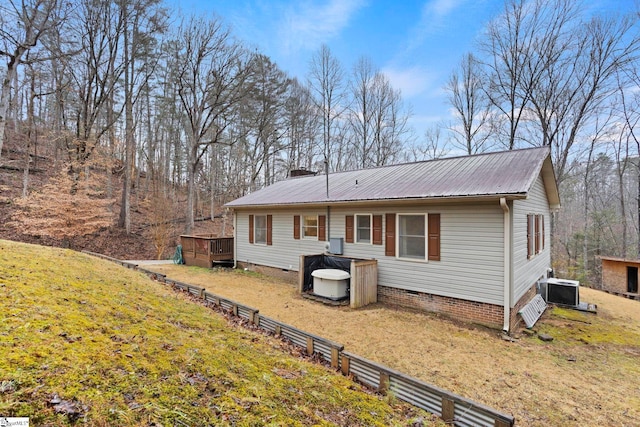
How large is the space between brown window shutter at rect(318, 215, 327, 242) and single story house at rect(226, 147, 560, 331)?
0.03 metres

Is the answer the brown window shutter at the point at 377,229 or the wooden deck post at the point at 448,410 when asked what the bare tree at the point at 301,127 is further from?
the wooden deck post at the point at 448,410

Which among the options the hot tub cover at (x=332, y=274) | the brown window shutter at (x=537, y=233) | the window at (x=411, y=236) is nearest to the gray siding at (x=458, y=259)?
the window at (x=411, y=236)

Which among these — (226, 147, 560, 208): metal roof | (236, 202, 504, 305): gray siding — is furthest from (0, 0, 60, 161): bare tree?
(236, 202, 504, 305): gray siding

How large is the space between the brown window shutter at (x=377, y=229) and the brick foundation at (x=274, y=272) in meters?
3.66

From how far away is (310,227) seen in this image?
34.7ft

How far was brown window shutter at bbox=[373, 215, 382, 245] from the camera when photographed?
28.0ft

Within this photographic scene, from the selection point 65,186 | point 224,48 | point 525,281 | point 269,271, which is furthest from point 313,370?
point 224,48

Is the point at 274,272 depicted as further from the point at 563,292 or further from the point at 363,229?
the point at 563,292

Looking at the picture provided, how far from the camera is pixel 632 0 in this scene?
13625 mm

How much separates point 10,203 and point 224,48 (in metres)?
14.0

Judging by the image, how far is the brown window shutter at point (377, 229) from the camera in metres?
8.53

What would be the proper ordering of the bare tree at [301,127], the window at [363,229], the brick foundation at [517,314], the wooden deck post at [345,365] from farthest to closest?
the bare tree at [301,127]
the window at [363,229]
the brick foundation at [517,314]
the wooden deck post at [345,365]

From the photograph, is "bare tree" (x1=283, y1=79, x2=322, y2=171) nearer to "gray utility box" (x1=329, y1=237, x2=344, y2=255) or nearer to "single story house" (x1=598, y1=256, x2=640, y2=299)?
"gray utility box" (x1=329, y1=237, x2=344, y2=255)

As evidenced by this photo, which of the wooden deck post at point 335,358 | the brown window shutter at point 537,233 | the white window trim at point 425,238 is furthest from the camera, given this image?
the brown window shutter at point 537,233
